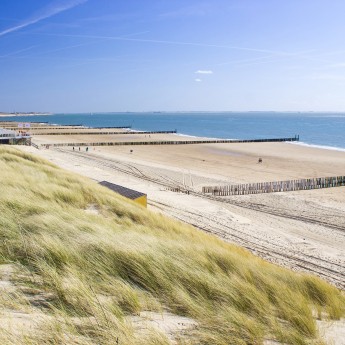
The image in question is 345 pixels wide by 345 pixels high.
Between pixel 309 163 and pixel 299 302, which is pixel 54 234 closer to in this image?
pixel 299 302

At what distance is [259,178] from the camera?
3341 centimetres

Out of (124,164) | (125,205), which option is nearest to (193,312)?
(125,205)

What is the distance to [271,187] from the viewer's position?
89.8 ft

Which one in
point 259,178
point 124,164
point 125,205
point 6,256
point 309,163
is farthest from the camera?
point 309,163

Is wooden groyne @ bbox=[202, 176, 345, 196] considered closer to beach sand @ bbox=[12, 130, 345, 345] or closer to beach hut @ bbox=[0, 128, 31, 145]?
beach sand @ bbox=[12, 130, 345, 345]

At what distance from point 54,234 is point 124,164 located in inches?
1343

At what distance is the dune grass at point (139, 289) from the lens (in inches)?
148

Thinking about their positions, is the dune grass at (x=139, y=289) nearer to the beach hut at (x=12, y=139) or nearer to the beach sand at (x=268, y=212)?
the beach sand at (x=268, y=212)

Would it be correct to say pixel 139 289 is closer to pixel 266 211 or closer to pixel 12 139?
pixel 266 211

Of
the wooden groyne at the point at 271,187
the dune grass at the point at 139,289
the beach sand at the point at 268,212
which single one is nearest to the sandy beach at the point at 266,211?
the beach sand at the point at 268,212

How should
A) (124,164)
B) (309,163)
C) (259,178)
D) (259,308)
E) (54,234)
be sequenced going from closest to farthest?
1. (259,308)
2. (54,234)
3. (259,178)
4. (124,164)
5. (309,163)

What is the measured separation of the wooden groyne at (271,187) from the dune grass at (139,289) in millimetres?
19382

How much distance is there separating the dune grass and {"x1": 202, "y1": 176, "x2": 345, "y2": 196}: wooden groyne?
19.4m

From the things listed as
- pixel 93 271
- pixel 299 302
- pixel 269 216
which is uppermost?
pixel 93 271
